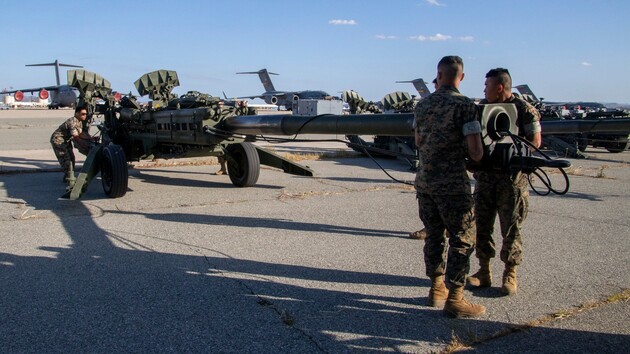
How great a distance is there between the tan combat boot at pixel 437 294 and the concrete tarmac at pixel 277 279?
0.09 meters

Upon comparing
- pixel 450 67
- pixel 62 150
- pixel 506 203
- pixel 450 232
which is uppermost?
pixel 450 67

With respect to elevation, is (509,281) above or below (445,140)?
below

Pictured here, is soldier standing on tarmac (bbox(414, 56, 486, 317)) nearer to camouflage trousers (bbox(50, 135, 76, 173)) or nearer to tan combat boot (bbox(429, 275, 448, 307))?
tan combat boot (bbox(429, 275, 448, 307))

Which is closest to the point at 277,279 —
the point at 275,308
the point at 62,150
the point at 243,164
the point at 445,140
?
the point at 275,308

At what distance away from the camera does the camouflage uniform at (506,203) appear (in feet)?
13.5

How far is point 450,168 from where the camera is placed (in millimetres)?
3660

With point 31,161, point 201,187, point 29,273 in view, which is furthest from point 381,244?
→ point 31,161

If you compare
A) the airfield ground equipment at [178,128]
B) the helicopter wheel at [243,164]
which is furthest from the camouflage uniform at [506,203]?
the helicopter wheel at [243,164]

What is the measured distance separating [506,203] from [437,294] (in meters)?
0.91

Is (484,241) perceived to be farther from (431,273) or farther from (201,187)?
(201,187)

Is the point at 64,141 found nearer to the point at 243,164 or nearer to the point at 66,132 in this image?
the point at 66,132

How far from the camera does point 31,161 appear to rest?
43.3 ft

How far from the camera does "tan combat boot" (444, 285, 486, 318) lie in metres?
3.67

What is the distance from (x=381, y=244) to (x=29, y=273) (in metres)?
3.35
